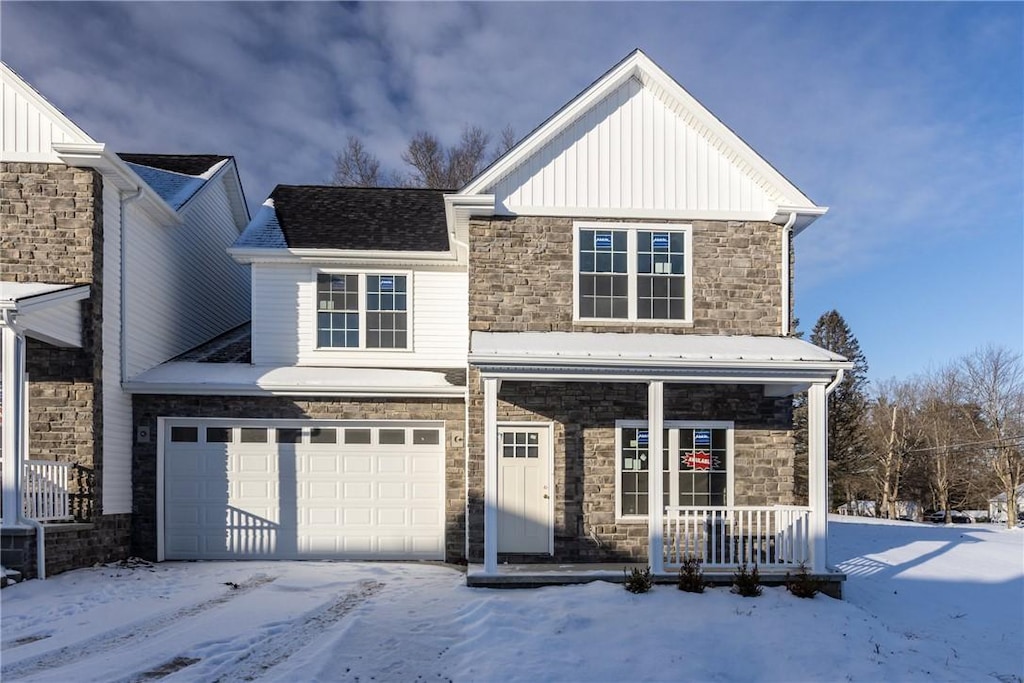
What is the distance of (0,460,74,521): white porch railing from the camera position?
8664 mm

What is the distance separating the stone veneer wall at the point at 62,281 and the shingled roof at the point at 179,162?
511 cm

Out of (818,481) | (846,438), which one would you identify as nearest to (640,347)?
(818,481)

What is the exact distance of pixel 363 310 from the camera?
12.2 meters

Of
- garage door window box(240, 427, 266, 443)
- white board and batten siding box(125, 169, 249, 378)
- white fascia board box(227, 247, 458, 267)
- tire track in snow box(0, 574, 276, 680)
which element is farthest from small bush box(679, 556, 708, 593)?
white board and batten siding box(125, 169, 249, 378)

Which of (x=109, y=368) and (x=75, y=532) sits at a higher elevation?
(x=109, y=368)

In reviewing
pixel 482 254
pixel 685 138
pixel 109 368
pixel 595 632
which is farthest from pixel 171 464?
pixel 685 138

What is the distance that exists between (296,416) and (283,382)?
1.94 ft

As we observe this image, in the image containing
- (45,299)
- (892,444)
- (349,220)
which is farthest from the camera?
(892,444)

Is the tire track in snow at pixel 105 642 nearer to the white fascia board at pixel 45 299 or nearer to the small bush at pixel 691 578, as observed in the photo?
the white fascia board at pixel 45 299

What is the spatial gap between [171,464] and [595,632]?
24.3 ft

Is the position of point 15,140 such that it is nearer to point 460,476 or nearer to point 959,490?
point 460,476

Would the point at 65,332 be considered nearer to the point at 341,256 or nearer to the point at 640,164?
the point at 341,256

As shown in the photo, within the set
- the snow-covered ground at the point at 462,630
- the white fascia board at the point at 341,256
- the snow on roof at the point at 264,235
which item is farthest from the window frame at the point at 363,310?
the snow-covered ground at the point at 462,630

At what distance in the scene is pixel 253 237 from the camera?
12.2m
